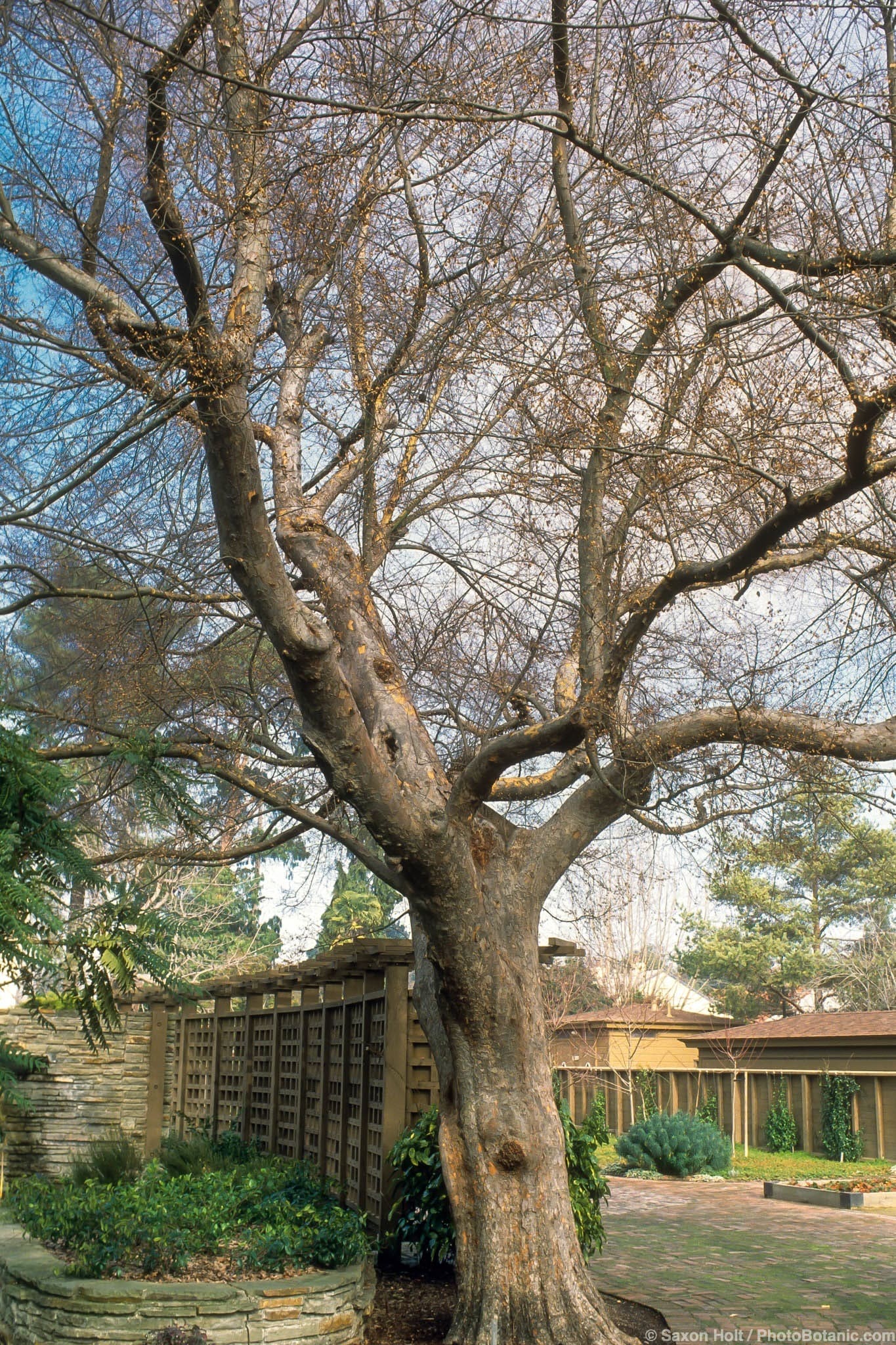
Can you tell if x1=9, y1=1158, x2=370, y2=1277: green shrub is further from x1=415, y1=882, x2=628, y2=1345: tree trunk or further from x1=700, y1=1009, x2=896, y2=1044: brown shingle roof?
x1=700, y1=1009, x2=896, y2=1044: brown shingle roof

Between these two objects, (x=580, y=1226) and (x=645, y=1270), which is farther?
(x=645, y=1270)

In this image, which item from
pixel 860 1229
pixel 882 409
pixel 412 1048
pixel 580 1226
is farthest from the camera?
pixel 860 1229

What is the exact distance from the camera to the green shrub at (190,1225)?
5.95 metres

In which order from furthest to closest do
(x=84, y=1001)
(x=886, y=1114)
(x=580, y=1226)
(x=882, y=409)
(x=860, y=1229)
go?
(x=886, y=1114) < (x=860, y=1229) < (x=580, y=1226) < (x=882, y=409) < (x=84, y=1001)

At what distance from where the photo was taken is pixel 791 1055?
1845cm

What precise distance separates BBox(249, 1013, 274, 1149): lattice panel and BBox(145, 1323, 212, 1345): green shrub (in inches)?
223

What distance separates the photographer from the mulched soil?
20.2ft

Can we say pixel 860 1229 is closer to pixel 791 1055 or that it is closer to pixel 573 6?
pixel 791 1055

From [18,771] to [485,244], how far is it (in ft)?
20.7

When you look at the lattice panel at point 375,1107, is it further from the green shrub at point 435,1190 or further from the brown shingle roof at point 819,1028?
the brown shingle roof at point 819,1028

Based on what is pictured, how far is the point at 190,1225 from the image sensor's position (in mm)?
6320

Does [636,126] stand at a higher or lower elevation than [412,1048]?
higher

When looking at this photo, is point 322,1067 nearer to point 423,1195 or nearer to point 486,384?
point 423,1195

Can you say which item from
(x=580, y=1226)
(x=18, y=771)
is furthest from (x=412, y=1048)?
(x=18, y=771)
